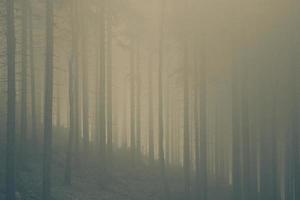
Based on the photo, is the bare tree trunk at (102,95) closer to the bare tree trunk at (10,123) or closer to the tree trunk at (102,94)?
the tree trunk at (102,94)

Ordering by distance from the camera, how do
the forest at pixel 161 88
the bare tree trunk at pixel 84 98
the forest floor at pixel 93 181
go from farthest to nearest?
the bare tree trunk at pixel 84 98 → the forest at pixel 161 88 → the forest floor at pixel 93 181

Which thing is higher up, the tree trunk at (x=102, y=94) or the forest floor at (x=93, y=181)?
the tree trunk at (x=102, y=94)

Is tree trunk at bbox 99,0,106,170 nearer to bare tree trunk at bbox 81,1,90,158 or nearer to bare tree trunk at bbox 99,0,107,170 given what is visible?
bare tree trunk at bbox 99,0,107,170

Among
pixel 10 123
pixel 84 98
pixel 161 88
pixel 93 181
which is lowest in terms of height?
pixel 93 181

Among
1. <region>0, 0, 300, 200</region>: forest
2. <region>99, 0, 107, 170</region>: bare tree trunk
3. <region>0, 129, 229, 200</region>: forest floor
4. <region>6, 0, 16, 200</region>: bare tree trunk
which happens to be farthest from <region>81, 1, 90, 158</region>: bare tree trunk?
<region>6, 0, 16, 200</region>: bare tree trunk

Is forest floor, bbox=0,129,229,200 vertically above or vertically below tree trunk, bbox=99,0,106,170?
below

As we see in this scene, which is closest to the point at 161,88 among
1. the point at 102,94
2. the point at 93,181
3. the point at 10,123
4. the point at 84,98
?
the point at 102,94

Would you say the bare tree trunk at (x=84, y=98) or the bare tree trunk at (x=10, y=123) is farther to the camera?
the bare tree trunk at (x=84, y=98)

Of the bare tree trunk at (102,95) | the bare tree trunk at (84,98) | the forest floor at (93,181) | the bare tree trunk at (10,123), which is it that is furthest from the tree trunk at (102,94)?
the bare tree trunk at (10,123)

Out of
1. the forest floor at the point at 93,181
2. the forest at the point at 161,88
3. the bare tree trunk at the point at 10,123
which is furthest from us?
the forest at the point at 161,88

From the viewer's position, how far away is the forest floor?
21516mm

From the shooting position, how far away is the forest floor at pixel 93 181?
21.5 m

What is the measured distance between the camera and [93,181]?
24688mm

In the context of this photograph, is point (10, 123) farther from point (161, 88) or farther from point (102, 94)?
point (161, 88)
